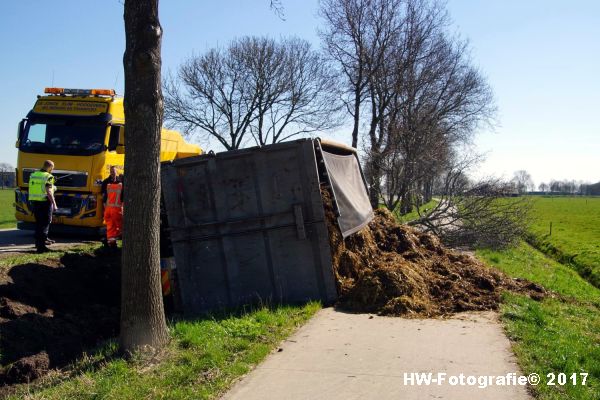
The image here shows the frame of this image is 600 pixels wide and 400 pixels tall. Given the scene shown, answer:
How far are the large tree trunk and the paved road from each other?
22.1 ft

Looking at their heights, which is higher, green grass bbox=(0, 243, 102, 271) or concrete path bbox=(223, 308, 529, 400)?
green grass bbox=(0, 243, 102, 271)

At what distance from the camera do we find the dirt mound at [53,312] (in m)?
6.20

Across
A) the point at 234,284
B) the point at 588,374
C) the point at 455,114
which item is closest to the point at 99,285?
the point at 234,284

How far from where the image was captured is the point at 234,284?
8055mm

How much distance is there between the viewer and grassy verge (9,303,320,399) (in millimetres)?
4793

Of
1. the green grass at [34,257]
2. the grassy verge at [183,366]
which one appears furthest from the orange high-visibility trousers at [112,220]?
the grassy verge at [183,366]

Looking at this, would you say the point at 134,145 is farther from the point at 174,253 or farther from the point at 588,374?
the point at 588,374

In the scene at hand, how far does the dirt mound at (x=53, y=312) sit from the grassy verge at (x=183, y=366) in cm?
68

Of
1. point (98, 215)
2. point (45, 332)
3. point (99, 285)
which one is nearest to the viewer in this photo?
point (45, 332)

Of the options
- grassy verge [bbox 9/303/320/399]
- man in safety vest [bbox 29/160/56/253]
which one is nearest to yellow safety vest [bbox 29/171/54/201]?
man in safety vest [bbox 29/160/56/253]

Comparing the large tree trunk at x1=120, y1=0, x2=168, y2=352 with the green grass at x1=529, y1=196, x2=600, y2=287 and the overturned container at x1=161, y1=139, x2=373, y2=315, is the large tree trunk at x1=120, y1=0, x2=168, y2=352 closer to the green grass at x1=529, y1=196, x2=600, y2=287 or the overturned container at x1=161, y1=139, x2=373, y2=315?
the overturned container at x1=161, y1=139, x2=373, y2=315

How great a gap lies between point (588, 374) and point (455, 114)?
116ft

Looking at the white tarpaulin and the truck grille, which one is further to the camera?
the truck grille

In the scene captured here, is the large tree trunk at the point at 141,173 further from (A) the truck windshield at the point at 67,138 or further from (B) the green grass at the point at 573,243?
(B) the green grass at the point at 573,243
